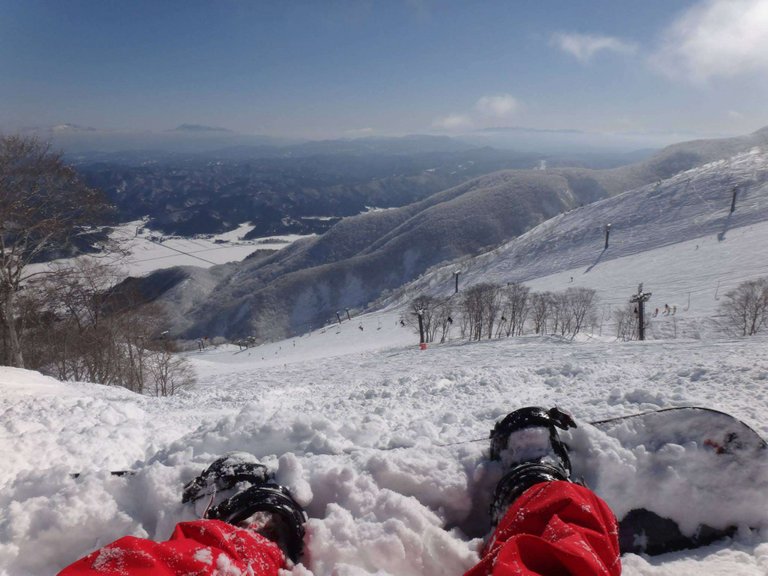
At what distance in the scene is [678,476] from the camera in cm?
338

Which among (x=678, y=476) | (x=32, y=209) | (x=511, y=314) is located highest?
(x=32, y=209)

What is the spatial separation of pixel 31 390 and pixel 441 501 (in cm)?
754

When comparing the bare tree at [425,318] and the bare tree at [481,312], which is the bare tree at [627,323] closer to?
the bare tree at [481,312]

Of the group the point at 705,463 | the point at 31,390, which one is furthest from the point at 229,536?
the point at 31,390

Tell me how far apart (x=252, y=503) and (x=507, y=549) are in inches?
67.5

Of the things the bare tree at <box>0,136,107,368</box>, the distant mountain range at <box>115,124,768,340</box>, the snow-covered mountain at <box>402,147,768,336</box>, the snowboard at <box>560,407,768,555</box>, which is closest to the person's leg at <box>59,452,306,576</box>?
the snowboard at <box>560,407,768,555</box>

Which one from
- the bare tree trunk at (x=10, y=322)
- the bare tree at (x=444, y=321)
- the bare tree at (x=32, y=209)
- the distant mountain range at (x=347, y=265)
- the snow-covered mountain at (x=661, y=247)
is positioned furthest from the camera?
the distant mountain range at (x=347, y=265)

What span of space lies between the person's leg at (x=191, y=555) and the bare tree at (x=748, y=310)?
48982mm

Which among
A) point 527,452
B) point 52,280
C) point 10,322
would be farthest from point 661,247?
point 527,452

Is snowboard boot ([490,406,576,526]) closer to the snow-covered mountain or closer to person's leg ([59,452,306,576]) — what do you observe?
person's leg ([59,452,306,576])

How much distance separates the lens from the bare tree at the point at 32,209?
430 inches

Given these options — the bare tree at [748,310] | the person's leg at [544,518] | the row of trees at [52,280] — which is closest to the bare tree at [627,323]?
the bare tree at [748,310]

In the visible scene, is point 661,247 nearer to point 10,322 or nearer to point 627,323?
point 627,323

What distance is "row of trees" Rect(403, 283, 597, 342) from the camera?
5534cm
